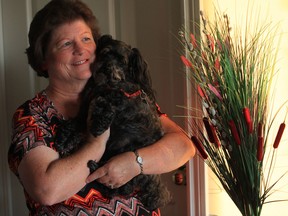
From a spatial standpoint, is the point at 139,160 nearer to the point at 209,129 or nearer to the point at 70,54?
the point at 209,129

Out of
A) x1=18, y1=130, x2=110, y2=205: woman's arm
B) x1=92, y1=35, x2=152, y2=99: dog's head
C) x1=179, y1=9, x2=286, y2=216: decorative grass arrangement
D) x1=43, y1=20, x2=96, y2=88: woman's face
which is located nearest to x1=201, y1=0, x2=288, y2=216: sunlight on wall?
x1=179, y1=9, x2=286, y2=216: decorative grass arrangement

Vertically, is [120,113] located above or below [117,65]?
below

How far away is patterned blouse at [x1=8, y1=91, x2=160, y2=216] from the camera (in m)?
1.24

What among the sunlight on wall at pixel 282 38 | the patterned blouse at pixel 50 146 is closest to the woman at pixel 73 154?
the patterned blouse at pixel 50 146

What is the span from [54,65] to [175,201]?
923 millimetres

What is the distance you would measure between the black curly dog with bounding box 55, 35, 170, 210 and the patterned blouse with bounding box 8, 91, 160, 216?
0.04 metres

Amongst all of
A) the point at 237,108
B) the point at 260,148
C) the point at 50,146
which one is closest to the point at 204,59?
the point at 237,108

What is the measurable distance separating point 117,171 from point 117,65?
42cm

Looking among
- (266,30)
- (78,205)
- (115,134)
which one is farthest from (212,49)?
(78,205)

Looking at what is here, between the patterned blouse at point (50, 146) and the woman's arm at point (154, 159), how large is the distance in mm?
78

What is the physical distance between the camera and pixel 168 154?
1.38m

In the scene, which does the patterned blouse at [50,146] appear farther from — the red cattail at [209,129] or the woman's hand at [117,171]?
the red cattail at [209,129]

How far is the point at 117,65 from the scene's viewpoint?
4.72 feet

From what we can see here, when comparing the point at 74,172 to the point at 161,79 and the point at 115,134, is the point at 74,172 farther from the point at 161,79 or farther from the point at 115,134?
the point at 161,79
